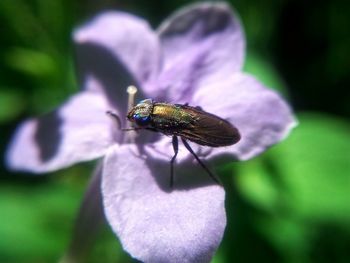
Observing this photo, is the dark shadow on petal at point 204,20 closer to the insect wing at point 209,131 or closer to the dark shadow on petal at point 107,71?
the dark shadow on petal at point 107,71

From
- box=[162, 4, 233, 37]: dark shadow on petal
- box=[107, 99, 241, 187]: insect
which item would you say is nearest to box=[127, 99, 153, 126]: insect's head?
box=[107, 99, 241, 187]: insect

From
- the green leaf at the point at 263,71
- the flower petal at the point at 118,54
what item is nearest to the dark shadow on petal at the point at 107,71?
the flower petal at the point at 118,54

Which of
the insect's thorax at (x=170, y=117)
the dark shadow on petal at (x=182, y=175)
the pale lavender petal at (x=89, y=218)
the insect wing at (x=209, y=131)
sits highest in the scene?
the insect's thorax at (x=170, y=117)

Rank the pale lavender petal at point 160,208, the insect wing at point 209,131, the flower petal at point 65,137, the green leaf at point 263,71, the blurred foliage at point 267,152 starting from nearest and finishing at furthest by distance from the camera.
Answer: the pale lavender petal at point 160,208, the insect wing at point 209,131, the flower petal at point 65,137, the blurred foliage at point 267,152, the green leaf at point 263,71

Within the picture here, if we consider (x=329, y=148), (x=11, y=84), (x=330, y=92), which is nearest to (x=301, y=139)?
(x=329, y=148)

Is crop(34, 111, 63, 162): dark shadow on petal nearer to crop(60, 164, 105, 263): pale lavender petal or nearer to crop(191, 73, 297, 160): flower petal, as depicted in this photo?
crop(60, 164, 105, 263): pale lavender petal

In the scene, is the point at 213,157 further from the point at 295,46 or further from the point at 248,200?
the point at 295,46
